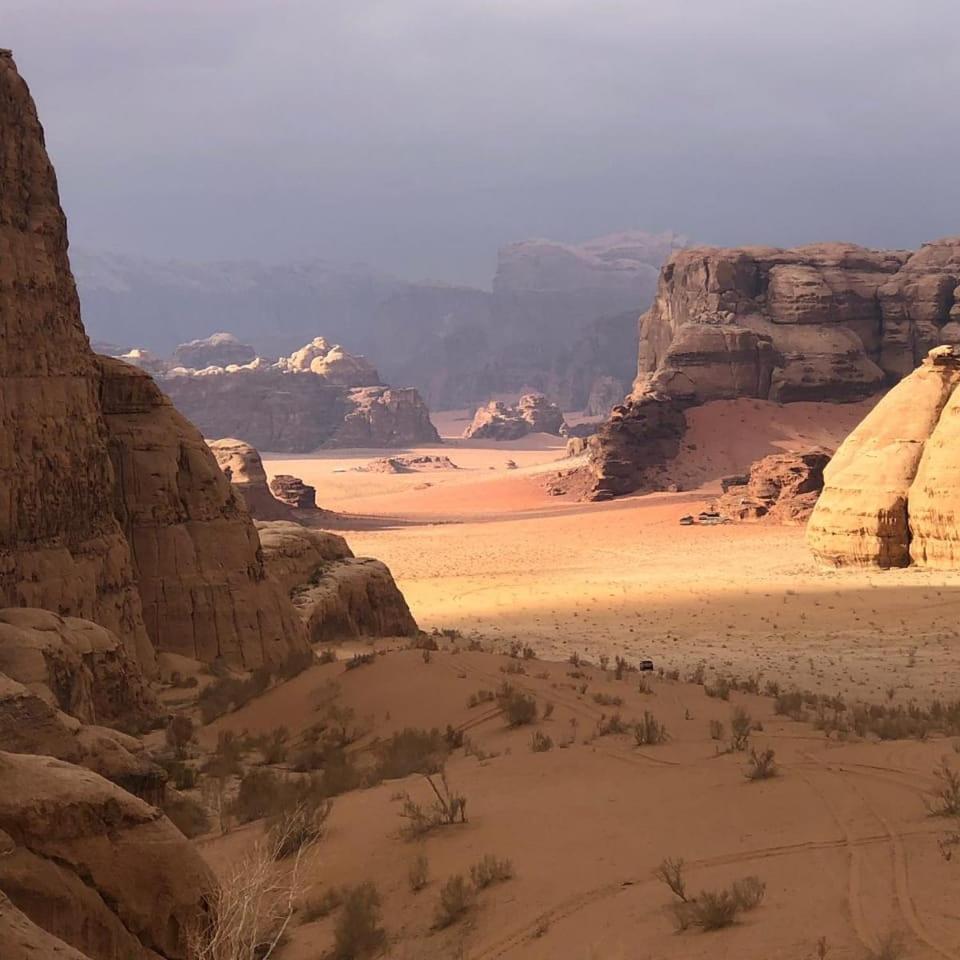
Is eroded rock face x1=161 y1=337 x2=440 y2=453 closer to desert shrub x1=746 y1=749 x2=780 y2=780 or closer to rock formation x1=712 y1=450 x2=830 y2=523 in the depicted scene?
rock formation x1=712 y1=450 x2=830 y2=523

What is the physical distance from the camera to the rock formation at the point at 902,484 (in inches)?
920

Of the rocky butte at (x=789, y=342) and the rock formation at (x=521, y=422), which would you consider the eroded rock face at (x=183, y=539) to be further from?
the rock formation at (x=521, y=422)

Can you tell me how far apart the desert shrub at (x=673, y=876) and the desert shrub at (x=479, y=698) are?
487cm

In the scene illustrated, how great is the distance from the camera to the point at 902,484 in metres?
24.1

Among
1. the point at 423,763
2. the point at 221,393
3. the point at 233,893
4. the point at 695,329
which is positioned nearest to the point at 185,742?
the point at 423,763

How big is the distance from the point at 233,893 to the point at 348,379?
9057 centimetres

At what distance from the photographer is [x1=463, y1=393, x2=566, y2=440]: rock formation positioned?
314 ft

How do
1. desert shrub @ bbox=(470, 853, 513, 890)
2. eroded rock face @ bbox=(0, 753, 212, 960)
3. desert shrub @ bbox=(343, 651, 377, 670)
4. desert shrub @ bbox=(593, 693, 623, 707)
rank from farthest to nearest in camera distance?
desert shrub @ bbox=(343, 651, 377, 670) → desert shrub @ bbox=(593, 693, 623, 707) → desert shrub @ bbox=(470, 853, 513, 890) → eroded rock face @ bbox=(0, 753, 212, 960)

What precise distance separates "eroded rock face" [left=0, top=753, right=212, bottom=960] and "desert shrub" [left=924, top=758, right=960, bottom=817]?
3.80 m

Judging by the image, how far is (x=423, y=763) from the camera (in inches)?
342

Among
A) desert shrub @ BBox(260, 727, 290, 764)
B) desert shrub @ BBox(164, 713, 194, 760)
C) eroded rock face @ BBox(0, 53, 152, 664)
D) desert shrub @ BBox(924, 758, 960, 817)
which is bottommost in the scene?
desert shrub @ BBox(260, 727, 290, 764)

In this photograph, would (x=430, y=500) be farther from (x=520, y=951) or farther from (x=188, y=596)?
(x=520, y=951)

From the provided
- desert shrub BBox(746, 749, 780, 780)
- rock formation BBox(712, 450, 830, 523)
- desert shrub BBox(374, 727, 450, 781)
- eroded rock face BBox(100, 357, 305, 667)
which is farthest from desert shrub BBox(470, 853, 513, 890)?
Answer: rock formation BBox(712, 450, 830, 523)

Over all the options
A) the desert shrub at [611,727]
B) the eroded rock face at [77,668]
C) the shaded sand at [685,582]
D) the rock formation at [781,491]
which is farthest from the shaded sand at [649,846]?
the rock formation at [781,491]
